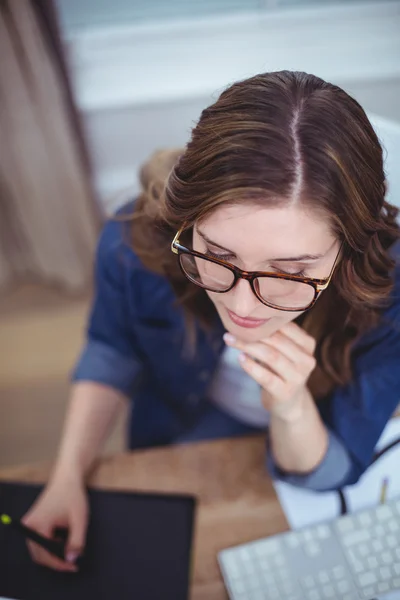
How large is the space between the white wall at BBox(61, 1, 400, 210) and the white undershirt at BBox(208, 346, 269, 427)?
674 mm

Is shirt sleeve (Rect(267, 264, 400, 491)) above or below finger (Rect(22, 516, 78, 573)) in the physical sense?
above

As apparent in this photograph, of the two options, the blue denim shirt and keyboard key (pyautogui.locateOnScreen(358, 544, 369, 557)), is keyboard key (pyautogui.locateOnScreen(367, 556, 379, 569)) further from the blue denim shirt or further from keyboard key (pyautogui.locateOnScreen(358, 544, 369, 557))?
the blue denim shirt

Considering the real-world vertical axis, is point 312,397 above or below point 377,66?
below

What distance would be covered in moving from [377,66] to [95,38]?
0.85 meters

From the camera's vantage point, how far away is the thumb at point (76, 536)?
0.72 meters

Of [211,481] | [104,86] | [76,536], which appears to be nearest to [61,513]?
[76,536]

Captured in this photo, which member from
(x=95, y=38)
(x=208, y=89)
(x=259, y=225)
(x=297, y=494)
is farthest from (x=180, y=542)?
(x=95, y=38)

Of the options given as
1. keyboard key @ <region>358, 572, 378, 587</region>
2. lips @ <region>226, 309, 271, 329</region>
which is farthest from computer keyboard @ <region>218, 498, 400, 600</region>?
lips @ <region>226, 309, 271, 329</region>

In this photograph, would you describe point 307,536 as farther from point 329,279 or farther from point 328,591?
point 329,279

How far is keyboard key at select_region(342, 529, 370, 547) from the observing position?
0.70 metres

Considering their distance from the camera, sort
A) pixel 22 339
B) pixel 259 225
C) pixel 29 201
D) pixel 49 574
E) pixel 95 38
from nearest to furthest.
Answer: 1. pixel 259 225
2. pixel 49 574
3. pixel 95 38
4. pixel 29 201
5. pixel 22 339

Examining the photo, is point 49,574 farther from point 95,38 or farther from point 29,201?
point 95,38

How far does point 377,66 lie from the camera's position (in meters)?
1.35

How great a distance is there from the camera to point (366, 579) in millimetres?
671
